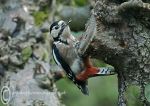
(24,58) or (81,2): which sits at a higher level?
(81,2)

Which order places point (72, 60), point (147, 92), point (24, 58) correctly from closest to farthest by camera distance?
point (147, 92) → point (72, 60) → point (24, 58)

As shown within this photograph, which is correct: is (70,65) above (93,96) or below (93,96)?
above

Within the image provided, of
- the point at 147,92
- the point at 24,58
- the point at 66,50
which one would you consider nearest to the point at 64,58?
the point at 66,50

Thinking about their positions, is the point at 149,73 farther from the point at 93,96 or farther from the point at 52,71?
the point at 93,96

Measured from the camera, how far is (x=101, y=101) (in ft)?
23.4

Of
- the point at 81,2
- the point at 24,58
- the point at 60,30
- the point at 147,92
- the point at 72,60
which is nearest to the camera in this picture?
the point at 147,92

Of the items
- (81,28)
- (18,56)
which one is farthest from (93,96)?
(18,56)

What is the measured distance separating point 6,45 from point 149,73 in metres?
2.49

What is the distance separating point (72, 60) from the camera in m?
4.35

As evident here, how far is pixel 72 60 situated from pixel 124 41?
773 mm

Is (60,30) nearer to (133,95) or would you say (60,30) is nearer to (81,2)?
(133,95)

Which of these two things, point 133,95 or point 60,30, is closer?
point 133,95

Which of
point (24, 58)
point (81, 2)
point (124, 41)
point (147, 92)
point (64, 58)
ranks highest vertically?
point (124, 41)

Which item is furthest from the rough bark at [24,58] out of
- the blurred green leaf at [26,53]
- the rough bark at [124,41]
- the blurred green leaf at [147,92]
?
the blurred green leaf at [147,92]
